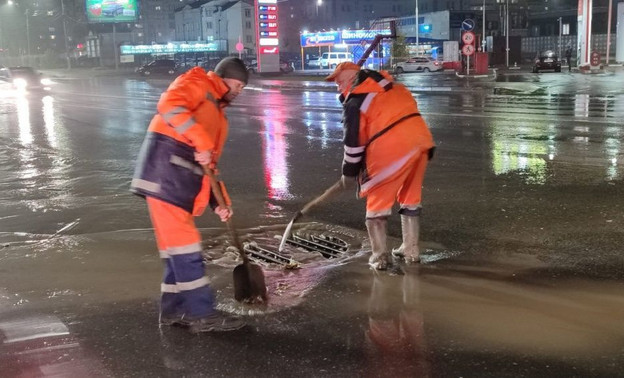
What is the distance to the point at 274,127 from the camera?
14781 mm

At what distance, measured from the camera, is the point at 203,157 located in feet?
12.0

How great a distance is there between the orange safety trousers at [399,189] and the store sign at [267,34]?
41.4 m

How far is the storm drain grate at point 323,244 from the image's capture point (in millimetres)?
5535

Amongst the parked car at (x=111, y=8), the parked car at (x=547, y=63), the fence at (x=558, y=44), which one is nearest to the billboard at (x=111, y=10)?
the parked car at (x=111, y=8)

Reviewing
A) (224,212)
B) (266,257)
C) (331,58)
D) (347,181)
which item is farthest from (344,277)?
(331,58)

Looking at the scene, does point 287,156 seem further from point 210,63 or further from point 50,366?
point 210,63

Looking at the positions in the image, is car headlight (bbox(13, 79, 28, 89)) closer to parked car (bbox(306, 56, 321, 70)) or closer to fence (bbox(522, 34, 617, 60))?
parked car (bbox(306, 56, 321, 70))

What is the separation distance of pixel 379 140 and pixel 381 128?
3.5 inches

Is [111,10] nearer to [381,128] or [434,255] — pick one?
[434,255]

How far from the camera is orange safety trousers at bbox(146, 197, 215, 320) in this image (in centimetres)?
373

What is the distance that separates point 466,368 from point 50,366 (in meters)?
2.18

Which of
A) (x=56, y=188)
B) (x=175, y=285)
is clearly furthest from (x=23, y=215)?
(x=175, y=285)

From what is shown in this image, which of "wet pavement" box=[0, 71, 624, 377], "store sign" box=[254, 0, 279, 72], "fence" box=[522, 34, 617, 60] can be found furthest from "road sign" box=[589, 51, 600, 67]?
"wet pavement" box=[0, 71, 624, 377]

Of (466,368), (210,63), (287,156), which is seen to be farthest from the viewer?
(210,63)
